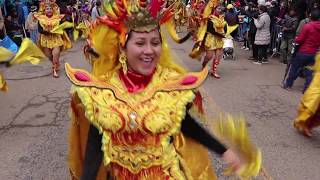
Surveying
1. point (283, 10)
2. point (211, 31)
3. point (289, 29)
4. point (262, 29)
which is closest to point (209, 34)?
point (211, 31)

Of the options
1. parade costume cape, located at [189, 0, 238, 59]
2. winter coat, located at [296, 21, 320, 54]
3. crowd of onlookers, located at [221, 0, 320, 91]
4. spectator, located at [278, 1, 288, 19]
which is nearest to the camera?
winter coat, located at [296, 21, 320, 54]

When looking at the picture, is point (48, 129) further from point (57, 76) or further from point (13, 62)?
point (57, 76)

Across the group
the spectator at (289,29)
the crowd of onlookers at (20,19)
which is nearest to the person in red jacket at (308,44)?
the spectator at (289,29)

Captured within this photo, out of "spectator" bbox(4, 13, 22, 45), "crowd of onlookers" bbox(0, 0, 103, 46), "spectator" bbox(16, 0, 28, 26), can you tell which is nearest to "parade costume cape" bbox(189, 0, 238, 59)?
"crowd of onlookers" bbox(0, 0, 103, 46)

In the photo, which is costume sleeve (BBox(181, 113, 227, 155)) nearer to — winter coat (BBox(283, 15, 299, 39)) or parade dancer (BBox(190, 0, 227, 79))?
parade dancer (BBox(190, 0, 227, 79))

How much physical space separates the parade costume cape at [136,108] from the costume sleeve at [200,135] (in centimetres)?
6

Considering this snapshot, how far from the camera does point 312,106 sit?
Result: 19.8 ft

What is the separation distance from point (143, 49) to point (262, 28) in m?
9.89

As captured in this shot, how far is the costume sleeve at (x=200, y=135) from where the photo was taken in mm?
2584

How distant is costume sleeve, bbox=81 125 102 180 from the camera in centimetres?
243

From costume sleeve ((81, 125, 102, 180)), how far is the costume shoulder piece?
0.87ft

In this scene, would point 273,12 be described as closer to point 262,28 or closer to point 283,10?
point 283,10

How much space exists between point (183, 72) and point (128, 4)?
60cm

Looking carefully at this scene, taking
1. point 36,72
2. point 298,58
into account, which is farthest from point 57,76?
point 298,58
